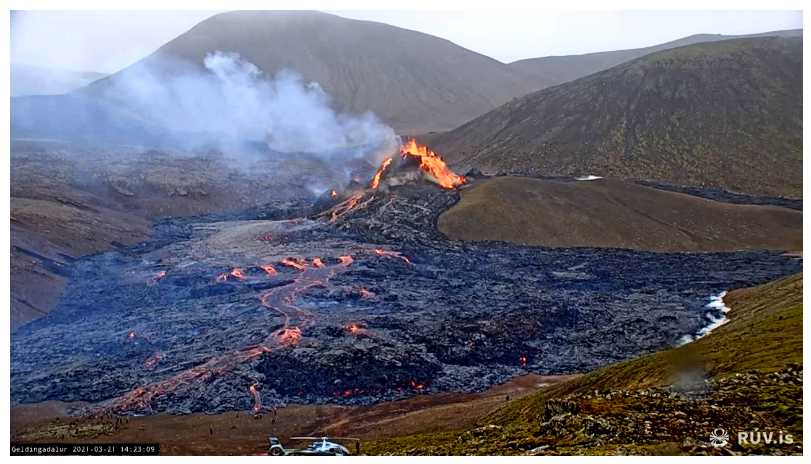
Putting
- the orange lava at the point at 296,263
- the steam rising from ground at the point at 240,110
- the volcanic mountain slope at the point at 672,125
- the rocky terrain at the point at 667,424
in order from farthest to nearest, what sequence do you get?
1. the steam rising from ground at the point at 240,110
2. the volcanic mountain slope at the point at 672,125
3. the orange lava at the point at 296,263
4. the rocky terrain at the point at 667,424

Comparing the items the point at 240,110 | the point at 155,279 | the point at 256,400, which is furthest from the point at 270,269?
the point at 240,110

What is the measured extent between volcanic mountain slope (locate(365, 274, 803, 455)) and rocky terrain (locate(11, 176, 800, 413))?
9.87 meters

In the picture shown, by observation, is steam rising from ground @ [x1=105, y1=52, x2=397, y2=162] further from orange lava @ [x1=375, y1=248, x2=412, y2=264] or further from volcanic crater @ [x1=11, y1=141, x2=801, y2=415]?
orange lava @ [x1=375, y1=248, x2=412, y2=264]

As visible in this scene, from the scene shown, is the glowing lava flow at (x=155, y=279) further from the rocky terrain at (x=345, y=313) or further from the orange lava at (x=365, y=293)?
the orange lava at (x=365, y=293)

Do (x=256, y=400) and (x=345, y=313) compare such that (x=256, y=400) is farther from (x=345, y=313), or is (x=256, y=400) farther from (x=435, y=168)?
(x=435, y=168)

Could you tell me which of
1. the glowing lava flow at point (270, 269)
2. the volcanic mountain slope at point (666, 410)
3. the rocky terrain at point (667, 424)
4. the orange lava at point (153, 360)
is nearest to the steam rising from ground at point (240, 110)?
the glowing lava flow at point (270, 269)

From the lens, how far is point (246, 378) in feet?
104

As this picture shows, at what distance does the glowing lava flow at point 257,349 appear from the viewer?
29.5 meters

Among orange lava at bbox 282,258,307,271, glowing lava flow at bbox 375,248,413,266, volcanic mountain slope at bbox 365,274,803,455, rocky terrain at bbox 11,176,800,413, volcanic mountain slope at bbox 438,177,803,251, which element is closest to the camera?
volcanic mountain slope at bbox 365,274,803,455

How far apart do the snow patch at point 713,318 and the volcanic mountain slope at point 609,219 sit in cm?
1738

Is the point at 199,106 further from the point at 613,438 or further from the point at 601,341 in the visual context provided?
the point at 613,438

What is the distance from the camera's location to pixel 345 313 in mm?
41781

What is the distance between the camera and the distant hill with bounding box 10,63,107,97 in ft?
443

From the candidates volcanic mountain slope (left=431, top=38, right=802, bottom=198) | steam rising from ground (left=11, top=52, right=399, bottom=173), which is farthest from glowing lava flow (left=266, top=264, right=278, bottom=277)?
steam rising from ground (left=11, top=52, right=399, bottom=173)
